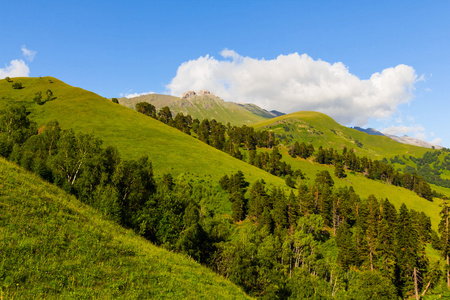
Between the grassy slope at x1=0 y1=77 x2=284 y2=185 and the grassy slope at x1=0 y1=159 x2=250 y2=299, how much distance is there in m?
63.2

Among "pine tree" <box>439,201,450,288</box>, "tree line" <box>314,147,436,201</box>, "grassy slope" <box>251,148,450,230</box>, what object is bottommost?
"pine tree" <box>439,201,450,288</box>

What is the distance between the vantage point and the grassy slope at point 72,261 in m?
10.3

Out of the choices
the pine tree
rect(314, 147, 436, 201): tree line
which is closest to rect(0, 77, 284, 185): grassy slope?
the pine tree

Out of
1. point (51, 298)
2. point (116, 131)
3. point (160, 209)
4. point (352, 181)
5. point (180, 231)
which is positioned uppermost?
point (352, 181)

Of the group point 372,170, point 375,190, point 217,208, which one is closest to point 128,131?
point 217,208

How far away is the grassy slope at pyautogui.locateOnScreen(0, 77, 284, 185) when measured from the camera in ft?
291

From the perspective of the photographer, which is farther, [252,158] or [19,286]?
[252,158]

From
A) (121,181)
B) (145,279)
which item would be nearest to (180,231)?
(121,181)

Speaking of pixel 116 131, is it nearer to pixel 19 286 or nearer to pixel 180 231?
pixel 180 231

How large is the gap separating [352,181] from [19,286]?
168043mm

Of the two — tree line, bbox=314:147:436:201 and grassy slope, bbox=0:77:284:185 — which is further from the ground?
tree line, bbox=314:147:436:201

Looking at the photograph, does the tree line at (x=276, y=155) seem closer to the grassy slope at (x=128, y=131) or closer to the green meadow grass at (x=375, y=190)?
the green meadow grass at (x=375, y=190)

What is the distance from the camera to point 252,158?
490ft

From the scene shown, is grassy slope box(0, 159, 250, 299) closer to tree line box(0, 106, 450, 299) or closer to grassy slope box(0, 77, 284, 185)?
tree line box(0, 106, 450, 299)
